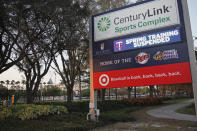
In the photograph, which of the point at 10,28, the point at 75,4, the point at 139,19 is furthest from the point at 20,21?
the point at 139,19

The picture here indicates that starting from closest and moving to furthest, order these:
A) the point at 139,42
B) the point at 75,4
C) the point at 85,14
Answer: the point at 139,42
the point at 75,4
the point at 85,14

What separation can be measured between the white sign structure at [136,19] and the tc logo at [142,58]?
1395 millimetres

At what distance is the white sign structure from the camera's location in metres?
9.25

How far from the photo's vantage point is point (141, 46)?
31.9 feet

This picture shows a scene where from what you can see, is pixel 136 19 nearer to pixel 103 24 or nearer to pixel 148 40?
pixel 148 40

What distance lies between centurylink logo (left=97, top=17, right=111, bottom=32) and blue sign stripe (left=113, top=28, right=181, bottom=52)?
1298 millimetres

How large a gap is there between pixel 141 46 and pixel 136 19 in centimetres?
168

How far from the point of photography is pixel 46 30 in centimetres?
1179

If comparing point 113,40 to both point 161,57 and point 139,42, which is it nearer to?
point 139,42

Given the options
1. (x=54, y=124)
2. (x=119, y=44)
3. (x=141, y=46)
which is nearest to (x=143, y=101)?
(x=119, y=44)

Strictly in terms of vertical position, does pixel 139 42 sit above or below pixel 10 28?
below

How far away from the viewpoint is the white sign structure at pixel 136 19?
9250mm

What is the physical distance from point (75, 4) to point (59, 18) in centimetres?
198

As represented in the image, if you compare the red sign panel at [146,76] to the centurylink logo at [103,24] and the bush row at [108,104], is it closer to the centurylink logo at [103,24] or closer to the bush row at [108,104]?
the centurylink logo at [103,24]
